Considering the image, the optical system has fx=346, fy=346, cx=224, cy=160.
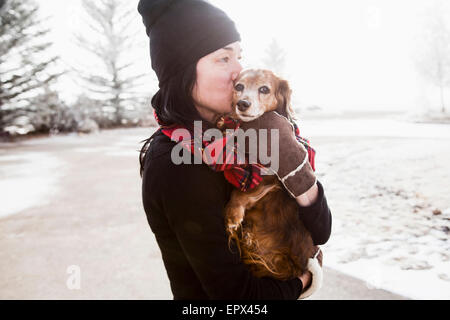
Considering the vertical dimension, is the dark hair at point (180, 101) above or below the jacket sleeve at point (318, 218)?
above

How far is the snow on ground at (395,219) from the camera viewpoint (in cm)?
358

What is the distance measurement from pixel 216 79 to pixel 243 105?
0.26 m

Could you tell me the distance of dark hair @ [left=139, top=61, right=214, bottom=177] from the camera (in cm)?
148

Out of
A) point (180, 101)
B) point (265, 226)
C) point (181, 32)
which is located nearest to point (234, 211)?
point (265, 226)

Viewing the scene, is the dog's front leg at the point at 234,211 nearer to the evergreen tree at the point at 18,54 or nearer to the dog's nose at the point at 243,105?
the dog's nose at the point at 243,105

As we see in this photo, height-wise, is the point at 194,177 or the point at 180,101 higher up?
the point at 180,101

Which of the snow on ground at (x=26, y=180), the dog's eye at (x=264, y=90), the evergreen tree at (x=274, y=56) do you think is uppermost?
the evergreen tree at (x=274, y=56)

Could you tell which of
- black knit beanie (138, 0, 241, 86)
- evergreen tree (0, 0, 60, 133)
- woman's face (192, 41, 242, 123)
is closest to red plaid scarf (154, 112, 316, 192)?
woman's face (192, 41, 242, 123)

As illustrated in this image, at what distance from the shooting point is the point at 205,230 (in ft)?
4.20

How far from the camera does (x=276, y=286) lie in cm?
147

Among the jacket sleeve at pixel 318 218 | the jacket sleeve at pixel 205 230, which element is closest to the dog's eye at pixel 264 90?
the jacket sleeve at pixel 318 218

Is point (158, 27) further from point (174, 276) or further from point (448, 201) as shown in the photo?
point (448, 201)

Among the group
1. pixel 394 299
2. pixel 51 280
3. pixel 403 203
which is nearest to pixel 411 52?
pixel 403 203

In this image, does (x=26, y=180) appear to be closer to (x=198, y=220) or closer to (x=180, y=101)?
(x=180, y=101)
